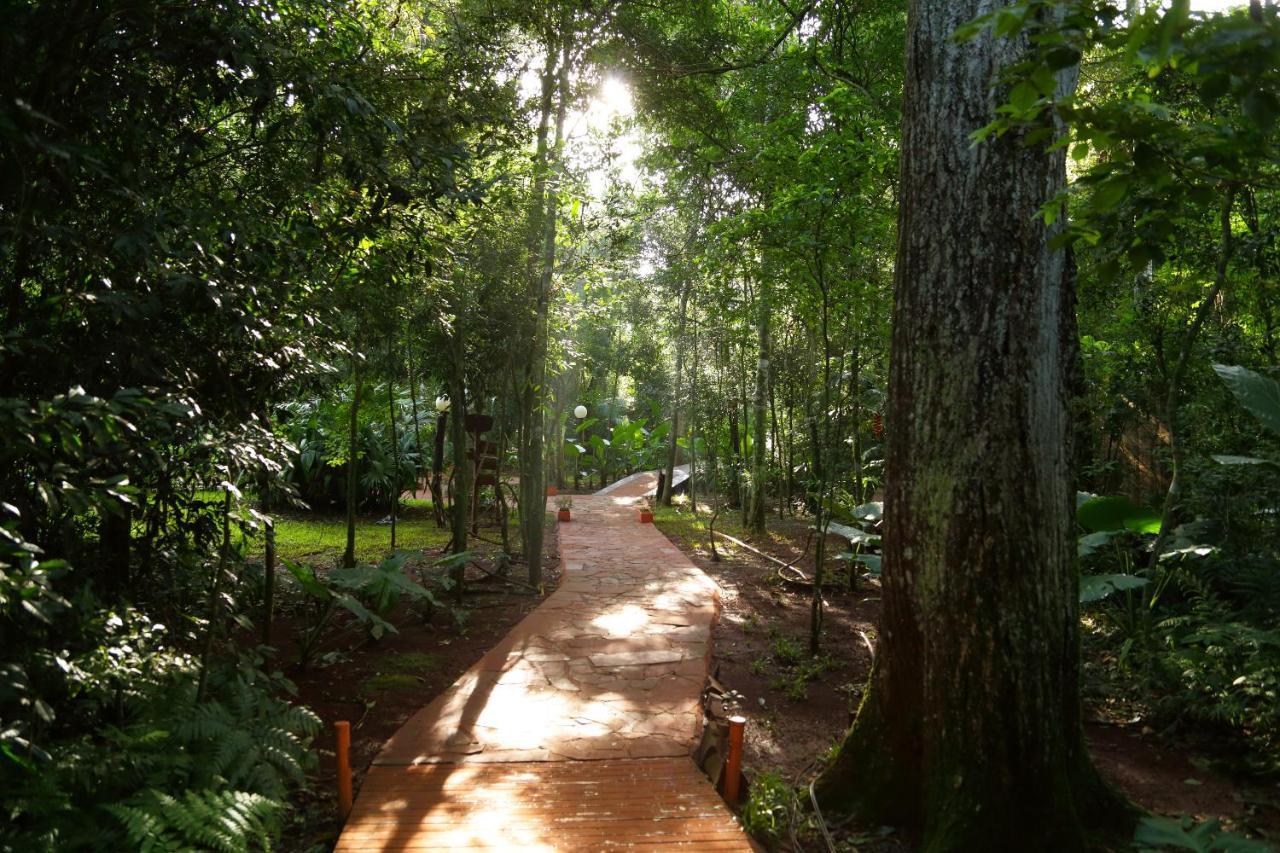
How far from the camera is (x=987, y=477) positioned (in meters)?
2.93

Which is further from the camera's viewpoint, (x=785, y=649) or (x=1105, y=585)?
(x=785, y=649)

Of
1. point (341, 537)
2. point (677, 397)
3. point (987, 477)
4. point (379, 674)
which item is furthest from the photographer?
point (677, 397)

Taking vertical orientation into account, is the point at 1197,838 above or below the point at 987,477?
below

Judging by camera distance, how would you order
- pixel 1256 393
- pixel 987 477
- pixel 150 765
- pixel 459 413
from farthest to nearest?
pixel 459 413 → pixel 1256 393 → pixel 987 477 → pixel 150 765

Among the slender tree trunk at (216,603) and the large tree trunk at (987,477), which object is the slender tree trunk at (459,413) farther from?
the large tree trunk at (987,477)

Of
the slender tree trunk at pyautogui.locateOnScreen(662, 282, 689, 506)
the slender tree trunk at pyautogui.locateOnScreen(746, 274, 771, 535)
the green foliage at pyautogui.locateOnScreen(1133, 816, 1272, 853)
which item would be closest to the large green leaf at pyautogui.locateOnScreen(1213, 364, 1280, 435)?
the green foliage at pyautogui.locateOnScreen(1133, 816, 1272, 853)

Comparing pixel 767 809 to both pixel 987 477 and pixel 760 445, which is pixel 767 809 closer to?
pixel 987 477

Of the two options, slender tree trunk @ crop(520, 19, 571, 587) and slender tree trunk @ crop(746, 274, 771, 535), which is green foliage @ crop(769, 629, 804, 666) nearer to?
slender tree trunk @ crop(520, 19, 571, 587)

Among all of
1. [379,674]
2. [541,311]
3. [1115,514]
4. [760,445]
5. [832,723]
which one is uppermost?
[541,311]

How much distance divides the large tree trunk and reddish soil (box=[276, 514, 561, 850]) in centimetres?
242

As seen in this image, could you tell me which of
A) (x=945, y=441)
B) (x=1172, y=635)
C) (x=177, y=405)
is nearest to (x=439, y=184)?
(x=177, y=405)

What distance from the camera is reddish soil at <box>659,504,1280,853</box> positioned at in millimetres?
3625

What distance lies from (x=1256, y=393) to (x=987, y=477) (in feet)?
A: 8.04

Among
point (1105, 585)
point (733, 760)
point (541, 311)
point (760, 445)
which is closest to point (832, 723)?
point (733, 760)
